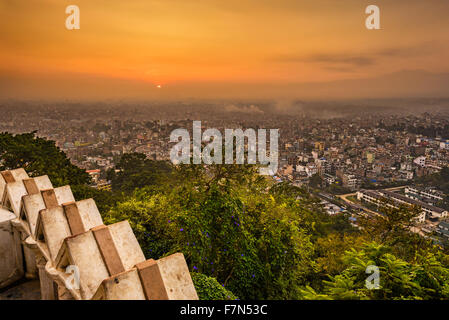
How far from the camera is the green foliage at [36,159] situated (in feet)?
35.1

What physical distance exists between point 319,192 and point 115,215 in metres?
19.0

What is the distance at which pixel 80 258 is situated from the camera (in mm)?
1695

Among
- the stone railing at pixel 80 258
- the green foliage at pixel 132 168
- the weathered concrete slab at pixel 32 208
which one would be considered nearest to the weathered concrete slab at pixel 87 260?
the stone railing at pixel 80 258

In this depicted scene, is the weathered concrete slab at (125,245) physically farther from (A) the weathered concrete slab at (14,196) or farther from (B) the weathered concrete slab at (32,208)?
(A) the weathered concrete slab at (14,196)

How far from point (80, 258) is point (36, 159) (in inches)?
478

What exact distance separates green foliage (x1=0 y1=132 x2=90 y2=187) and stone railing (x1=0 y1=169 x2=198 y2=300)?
765 centimetres

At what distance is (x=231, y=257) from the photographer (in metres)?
4.36

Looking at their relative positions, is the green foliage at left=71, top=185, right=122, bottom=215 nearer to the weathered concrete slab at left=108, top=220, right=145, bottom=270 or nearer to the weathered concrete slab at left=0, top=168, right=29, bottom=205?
the weathered concrete slab at left=0, top=168, right=29, bottom=205

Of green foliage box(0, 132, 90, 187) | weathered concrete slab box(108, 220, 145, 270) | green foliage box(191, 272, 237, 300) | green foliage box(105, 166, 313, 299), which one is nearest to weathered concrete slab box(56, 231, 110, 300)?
weathered concrete slab box(108, 220, 145, 270)

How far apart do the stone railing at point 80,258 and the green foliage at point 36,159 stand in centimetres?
765

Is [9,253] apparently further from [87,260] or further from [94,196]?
[94,196]
